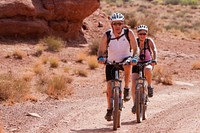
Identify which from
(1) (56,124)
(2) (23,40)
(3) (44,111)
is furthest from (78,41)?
(1) (56,124)

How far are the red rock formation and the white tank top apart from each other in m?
13.9

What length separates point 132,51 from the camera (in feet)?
33.4

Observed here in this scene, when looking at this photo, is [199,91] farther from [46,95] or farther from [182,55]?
[182,55]

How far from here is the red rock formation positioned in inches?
914

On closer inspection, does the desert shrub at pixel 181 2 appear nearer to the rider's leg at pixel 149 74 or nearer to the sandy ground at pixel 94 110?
the sandy ground at pixel 94 110

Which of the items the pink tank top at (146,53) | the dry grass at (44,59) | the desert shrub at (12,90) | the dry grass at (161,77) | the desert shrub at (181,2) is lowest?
the dry grass at (161,77)

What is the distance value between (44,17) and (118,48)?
51.0ft

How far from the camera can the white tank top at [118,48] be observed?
9859mm

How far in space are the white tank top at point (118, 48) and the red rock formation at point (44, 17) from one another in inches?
548

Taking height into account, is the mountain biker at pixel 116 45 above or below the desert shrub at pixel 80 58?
above

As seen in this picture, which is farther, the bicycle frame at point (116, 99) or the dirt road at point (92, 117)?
the dirt road at point (92, 117)

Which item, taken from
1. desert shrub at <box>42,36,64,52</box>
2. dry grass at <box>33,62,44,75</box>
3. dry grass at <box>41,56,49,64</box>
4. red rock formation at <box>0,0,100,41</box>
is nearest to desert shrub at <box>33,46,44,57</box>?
Result: desert shrub at <box>42,36,64,52</box>

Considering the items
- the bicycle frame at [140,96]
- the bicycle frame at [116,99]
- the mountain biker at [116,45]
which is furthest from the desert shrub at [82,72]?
the bicycle frame at [116,99]

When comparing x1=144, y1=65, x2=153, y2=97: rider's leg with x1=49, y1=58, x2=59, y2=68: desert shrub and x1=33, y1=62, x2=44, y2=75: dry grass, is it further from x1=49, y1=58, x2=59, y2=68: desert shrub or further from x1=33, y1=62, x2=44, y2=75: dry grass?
x1=49, y1=58, x2=59, y2=68: desert shrub
